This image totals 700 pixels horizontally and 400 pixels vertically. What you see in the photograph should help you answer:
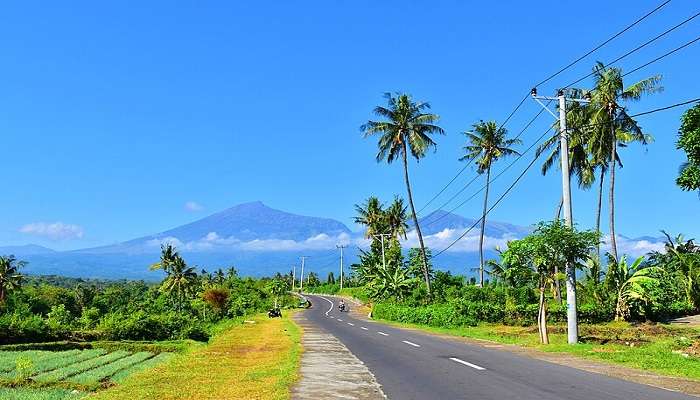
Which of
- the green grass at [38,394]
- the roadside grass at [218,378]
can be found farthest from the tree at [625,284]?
the green grass at [38,394]

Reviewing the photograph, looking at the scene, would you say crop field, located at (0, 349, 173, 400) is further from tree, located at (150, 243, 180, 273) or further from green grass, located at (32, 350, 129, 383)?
tree, located at (150, 243, 180, 273)

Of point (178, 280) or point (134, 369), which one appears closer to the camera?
point (134, 369)

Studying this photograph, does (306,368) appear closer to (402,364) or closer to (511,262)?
(402,364)

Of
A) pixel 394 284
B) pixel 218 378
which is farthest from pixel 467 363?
pixel 394 284

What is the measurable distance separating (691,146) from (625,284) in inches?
649

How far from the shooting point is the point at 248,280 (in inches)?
4018

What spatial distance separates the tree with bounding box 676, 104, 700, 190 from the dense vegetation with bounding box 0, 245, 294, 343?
27.3 metres

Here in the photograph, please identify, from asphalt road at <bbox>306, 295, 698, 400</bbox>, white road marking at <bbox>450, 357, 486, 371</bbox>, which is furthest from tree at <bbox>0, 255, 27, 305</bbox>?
white road marking at <bbox>450, 357, 486, 371</bbox>

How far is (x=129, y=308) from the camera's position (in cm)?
6297

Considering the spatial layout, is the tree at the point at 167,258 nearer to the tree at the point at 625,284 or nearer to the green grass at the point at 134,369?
the green grass at the point at 134,369

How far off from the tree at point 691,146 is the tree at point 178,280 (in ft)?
235

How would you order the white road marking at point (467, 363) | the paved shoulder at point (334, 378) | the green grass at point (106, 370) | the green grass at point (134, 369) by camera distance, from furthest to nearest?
the green grass at point (134, 369), the green grass at point (106, 370), the white road marking at point (467, 363), the paved shoulder at point (334, 378)

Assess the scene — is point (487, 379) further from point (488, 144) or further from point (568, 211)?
point (488, 144)

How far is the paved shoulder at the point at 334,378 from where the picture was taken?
34.8ft
